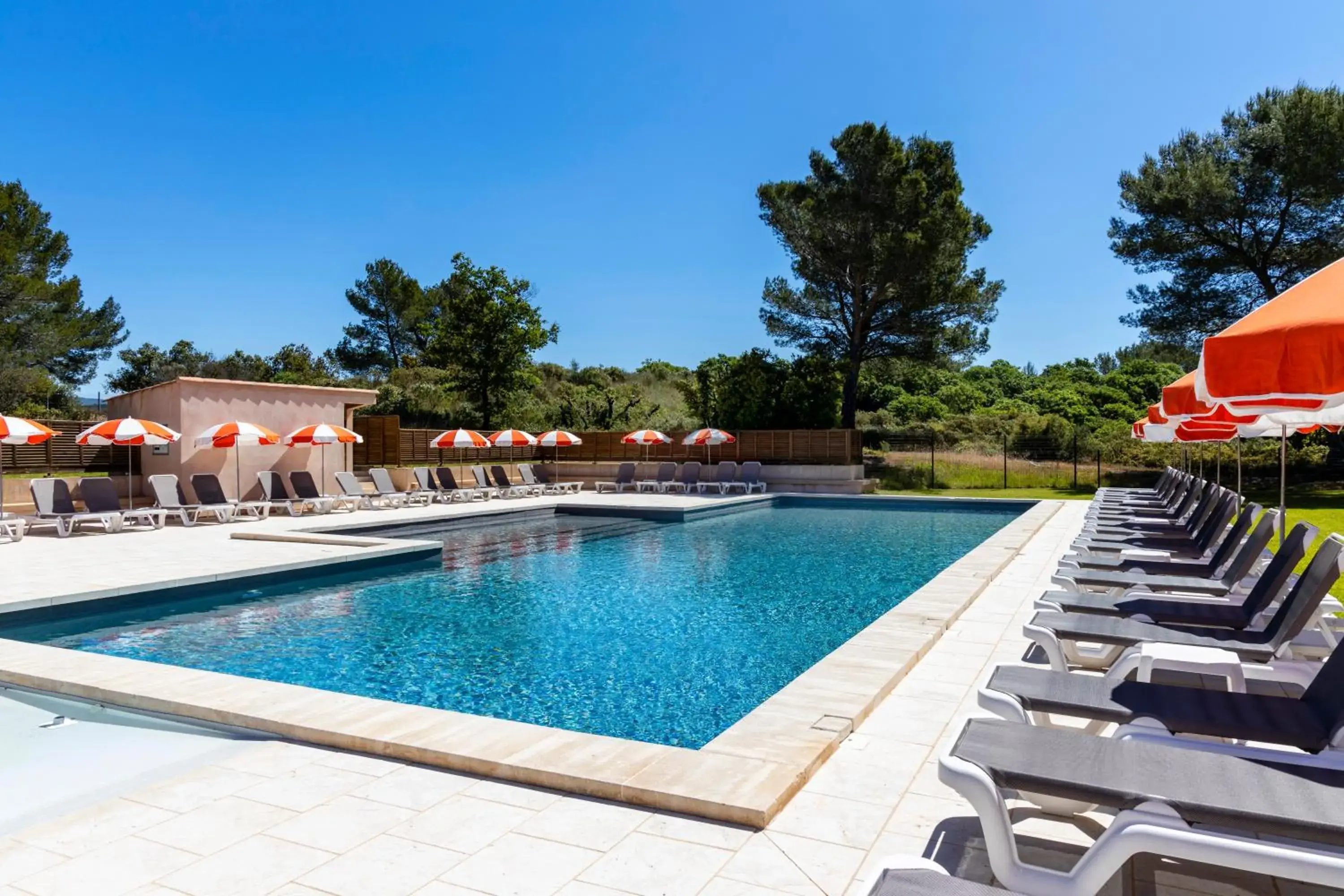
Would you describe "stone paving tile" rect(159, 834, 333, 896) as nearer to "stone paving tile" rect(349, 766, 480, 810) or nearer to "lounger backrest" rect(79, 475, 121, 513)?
"stone paving tile" rect(349, 766, 480, 810)

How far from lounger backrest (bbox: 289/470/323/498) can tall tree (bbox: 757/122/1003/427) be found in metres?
14.2

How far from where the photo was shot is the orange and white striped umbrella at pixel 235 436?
14.6m

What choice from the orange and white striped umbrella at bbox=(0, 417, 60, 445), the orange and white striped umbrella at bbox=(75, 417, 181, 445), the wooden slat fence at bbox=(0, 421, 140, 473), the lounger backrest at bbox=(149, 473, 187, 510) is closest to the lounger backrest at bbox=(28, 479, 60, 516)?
the orange and white striped umbrella at bbox=(75, 417, 181, 445)

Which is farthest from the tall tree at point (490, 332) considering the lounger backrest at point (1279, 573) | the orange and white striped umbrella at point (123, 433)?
the lounger backrest at point (1279, 573)

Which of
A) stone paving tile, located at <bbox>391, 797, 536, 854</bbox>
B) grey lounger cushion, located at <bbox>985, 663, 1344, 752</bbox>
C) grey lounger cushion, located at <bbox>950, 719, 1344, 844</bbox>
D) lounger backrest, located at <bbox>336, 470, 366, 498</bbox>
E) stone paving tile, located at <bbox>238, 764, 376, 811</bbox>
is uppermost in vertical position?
lounger backrest, located at <bbox>336, 470, 366, 498</bbox>

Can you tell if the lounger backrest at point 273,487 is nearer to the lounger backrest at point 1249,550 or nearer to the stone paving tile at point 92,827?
the stone paving tile at point 92,827

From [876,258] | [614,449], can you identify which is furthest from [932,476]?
[614,449]

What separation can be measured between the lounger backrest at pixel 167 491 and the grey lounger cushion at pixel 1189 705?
15032mm

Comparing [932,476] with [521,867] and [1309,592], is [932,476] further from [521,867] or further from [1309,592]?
[521,867]

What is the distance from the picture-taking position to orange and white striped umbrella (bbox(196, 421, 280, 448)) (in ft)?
48.0

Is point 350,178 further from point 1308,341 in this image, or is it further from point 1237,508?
point 1308,341

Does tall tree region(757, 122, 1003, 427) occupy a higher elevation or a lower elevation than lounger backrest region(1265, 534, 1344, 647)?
higher

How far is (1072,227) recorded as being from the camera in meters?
23.7

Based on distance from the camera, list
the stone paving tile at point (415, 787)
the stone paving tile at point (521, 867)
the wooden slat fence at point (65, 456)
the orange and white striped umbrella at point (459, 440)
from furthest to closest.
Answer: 1. the orange and white striped umbrella at point (459, 440)
2. the wooden slat fence at point (65, 456)
3. the stone paving tile at point (415, 787)
4. the stone paving tile at point (521, 867)
